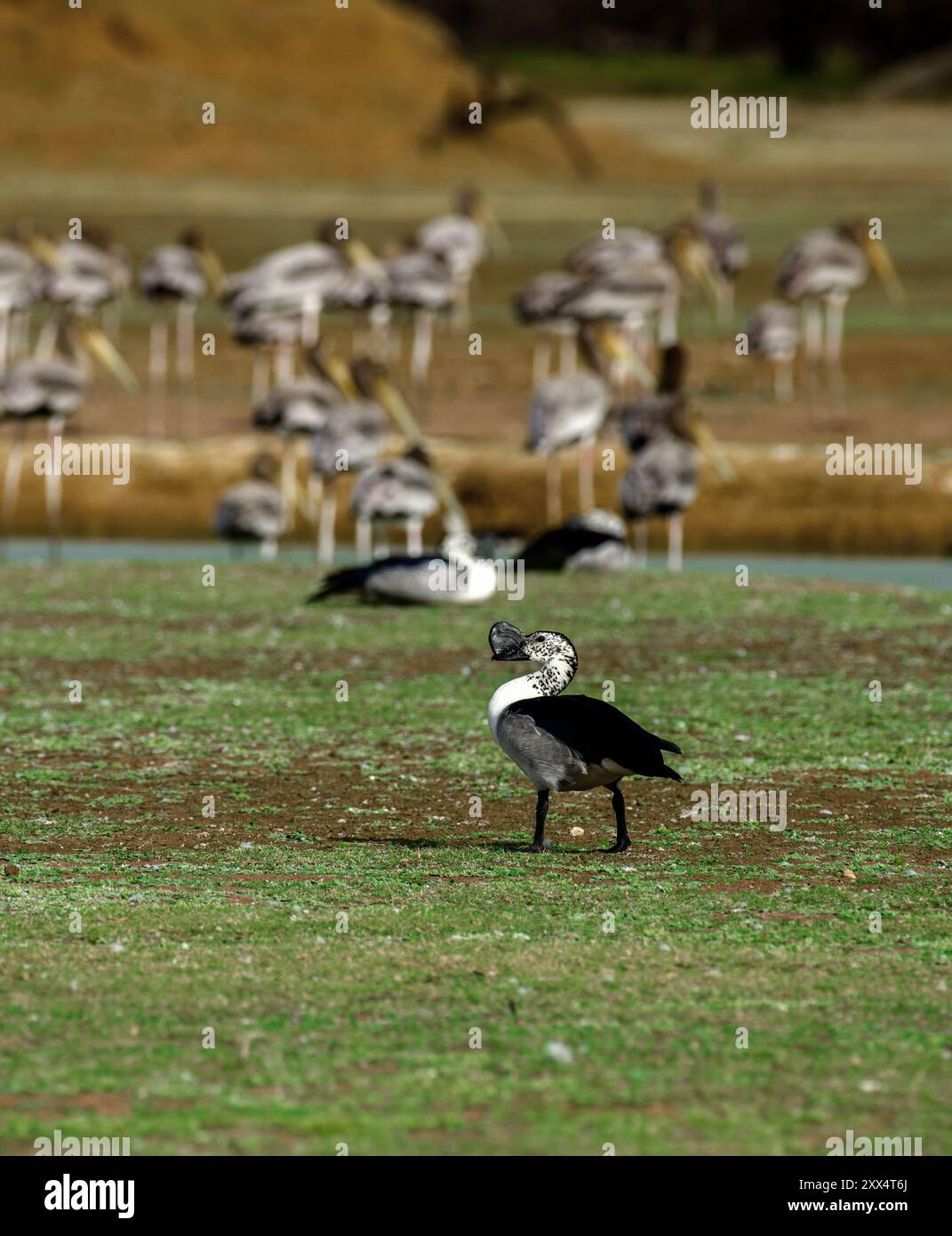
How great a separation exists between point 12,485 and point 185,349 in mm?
9769

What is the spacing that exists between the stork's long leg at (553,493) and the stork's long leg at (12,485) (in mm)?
5820

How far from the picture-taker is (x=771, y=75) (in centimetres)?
10094

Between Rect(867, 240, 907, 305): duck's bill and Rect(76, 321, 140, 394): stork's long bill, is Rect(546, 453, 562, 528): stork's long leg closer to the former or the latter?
Rect(76, 321, 140, 394): stork's long bill

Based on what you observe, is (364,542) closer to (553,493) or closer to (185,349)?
(553,493)

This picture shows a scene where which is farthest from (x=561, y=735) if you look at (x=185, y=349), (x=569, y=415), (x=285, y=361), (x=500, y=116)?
(x=500, y=116)

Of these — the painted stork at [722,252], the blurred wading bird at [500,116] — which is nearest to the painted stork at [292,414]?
the painted stork at [722,252]

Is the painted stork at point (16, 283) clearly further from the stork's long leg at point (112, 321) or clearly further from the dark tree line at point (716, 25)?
the dark tree line at point (716, 25)

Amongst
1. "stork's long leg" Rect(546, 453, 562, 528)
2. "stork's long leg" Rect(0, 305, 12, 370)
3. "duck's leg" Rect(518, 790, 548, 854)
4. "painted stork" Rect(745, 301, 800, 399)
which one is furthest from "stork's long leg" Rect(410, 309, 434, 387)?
"duck's leg" Rect(518, 790, 548, 854)

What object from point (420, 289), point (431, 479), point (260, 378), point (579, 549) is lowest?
point (579, 549)

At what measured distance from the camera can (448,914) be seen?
8.09 metres

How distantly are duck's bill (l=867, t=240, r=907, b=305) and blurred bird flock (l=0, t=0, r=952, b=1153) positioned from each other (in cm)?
11

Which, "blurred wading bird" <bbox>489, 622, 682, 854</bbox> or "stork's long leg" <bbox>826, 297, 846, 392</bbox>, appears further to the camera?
"stork's long leg" <bbox>826, 297, 846, 392</bbox>

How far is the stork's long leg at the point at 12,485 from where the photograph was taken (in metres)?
25.3

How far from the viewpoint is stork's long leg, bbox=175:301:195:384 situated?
3388 centimetres
